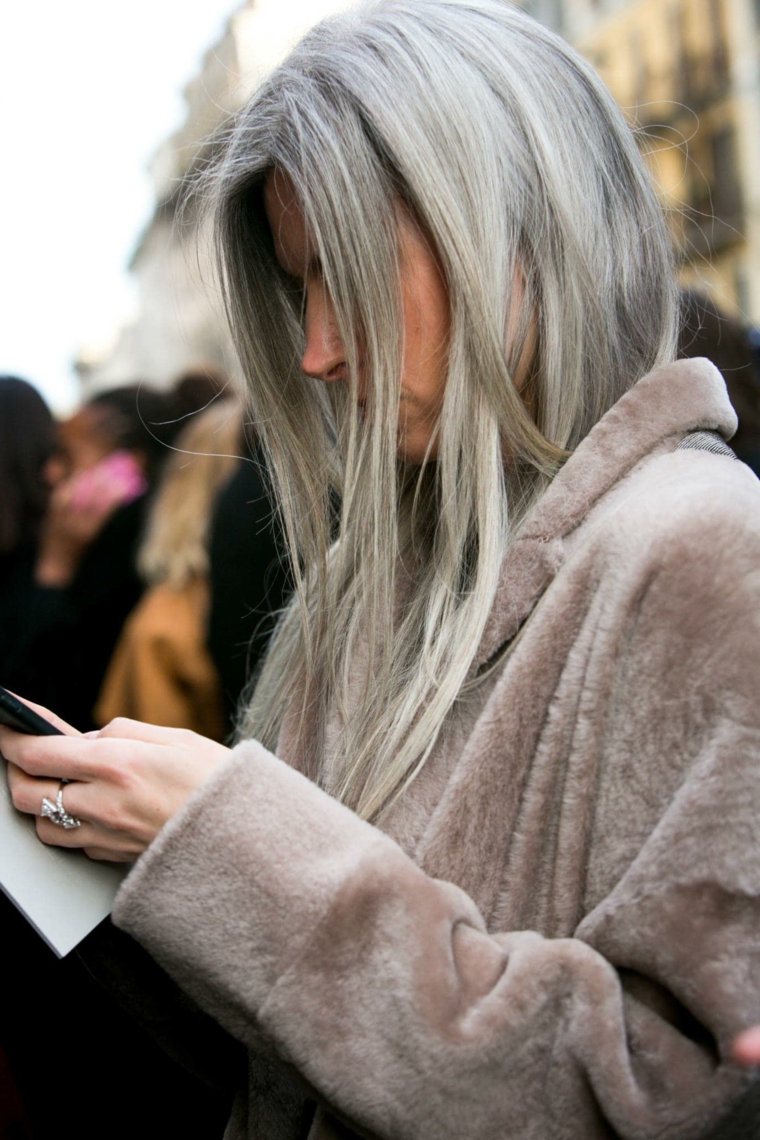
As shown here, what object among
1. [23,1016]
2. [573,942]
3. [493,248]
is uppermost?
→ [493,248]

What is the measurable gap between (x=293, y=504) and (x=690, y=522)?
0.72 meters

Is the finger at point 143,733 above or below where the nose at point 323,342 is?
below

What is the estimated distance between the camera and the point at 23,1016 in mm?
1427

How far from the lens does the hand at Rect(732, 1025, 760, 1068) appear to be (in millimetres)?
826

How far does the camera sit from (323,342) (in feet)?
4.38

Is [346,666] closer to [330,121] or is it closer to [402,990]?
[402,990]

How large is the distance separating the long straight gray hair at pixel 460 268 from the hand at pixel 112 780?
0.76ft

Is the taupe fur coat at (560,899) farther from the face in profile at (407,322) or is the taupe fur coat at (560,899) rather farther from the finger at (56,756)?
the face in profile at (407,322)

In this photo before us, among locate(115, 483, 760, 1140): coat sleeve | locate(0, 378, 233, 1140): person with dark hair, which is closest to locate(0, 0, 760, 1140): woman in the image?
locate(115, 483, 760, 1140): coat sleeve

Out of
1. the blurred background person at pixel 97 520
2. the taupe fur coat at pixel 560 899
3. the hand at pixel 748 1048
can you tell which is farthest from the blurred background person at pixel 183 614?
the hand at pixel 748 1048

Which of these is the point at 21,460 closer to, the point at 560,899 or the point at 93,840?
the point at 93,840

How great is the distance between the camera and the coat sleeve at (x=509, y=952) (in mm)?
883

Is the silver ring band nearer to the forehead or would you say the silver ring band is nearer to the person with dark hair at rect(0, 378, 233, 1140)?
the forehead

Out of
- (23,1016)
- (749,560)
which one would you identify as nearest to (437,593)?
(749,560)
